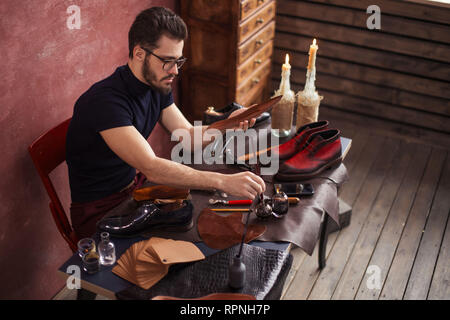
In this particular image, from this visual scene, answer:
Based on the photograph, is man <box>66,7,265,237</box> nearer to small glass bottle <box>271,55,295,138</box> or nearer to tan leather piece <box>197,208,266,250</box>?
tan leather piece <box>197,208,266,250</box>

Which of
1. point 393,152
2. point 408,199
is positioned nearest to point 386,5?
Result: point 393,152

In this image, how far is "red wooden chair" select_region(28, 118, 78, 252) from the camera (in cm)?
244

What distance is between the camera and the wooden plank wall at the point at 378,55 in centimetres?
426

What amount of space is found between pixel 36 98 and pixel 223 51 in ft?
5.34

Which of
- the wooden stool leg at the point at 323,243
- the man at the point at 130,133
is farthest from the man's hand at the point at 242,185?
the wooden stool leg at the point at 323,243

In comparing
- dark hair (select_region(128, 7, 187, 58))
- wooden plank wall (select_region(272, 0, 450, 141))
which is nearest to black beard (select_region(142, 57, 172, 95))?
dark hair (select_region(128, 7, 187, 58))

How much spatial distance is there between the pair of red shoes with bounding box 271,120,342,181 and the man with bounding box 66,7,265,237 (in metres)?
0.27

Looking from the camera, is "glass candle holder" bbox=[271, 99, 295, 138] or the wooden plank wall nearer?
"glass candle holder" bbox=[271, 99, 295, 138]

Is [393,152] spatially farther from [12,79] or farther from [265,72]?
[12,79]

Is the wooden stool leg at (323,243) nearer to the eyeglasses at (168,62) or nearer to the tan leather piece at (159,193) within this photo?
the tan leather piece at (159,193)

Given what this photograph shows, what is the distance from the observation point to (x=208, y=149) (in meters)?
2.58

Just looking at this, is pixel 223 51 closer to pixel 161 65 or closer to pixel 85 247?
pixel 161 65

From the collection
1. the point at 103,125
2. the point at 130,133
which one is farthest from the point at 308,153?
the point at 103,125
